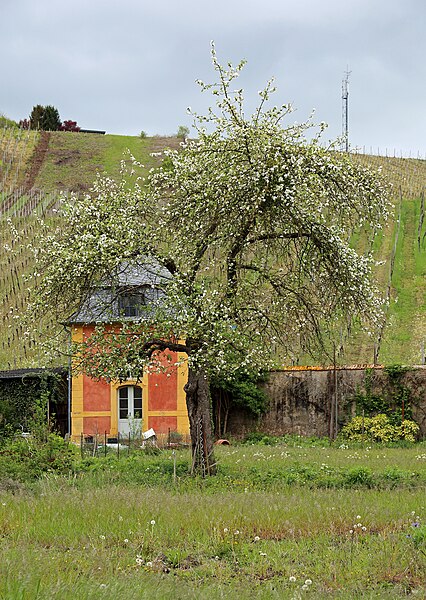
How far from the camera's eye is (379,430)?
2938 cm

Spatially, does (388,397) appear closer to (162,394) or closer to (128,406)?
(162,394)

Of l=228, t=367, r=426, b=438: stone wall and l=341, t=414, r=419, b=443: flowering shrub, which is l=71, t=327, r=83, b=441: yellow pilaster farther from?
l=341, t=414, r=419, b=443: flowering shrub

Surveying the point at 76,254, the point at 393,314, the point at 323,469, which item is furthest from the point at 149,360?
the point at 393,314

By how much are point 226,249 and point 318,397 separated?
14.7m

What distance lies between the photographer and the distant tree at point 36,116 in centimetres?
11575

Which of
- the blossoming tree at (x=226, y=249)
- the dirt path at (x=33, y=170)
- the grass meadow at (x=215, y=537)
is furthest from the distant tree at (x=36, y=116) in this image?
the grass meadow at (x=215, y=537)

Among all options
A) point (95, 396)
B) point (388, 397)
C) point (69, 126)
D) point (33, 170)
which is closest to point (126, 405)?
point (95, 396)

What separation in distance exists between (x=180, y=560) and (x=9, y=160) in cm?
9096

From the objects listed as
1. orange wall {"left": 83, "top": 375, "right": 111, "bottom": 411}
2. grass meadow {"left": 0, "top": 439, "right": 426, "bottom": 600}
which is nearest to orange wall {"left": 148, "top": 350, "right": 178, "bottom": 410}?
orange wall {"left": 83, "top": 375, "right": 111, "bottom": 411}

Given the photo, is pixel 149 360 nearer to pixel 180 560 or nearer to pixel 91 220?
pixel 91 220

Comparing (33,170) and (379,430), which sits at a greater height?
(33,170)

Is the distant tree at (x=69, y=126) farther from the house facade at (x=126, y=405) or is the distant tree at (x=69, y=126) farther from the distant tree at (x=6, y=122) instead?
the house facade at (x=126, y=405)

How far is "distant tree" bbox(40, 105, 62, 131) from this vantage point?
11631 centimetres

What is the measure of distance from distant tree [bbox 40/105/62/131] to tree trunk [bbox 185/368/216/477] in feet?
341
